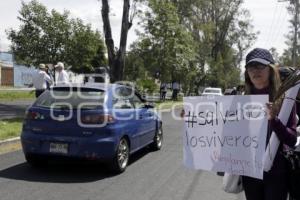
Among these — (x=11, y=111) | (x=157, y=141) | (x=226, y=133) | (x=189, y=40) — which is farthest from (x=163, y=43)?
(x=226, y=133)

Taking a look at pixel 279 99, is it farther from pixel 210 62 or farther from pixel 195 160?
pixel 210 62

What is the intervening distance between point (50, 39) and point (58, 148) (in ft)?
64.1

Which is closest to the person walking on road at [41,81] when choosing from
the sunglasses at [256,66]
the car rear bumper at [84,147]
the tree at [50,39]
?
the car rear bumper at [84,147]

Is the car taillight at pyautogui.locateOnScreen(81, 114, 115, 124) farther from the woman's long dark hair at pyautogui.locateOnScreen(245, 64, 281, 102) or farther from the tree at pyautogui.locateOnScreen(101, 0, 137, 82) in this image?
the tree at pyautogui.locateOnScreen(101, 0, 137, 82)

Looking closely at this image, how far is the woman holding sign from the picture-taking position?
3484 mm

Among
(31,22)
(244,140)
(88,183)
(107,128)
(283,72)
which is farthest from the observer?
(31,22)

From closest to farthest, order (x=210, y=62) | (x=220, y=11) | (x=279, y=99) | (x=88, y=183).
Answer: (x=279, y=99)
(x=88, y=183)
(x=210, y=62)
(x=220, y=11)

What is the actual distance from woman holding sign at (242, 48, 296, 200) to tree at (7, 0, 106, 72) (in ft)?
76.2

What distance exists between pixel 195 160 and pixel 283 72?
48.9 inches

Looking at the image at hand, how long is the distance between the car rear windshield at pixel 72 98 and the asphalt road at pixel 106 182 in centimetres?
A: 113

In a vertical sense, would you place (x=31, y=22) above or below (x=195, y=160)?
above

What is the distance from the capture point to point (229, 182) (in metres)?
3.98

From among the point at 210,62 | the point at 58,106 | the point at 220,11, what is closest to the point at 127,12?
the point at 58,106

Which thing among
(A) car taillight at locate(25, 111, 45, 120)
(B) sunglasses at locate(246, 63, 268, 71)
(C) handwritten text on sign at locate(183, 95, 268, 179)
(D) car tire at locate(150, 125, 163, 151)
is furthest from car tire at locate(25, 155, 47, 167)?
(B) sunglasses at locate(246, 63, 268, 71)
